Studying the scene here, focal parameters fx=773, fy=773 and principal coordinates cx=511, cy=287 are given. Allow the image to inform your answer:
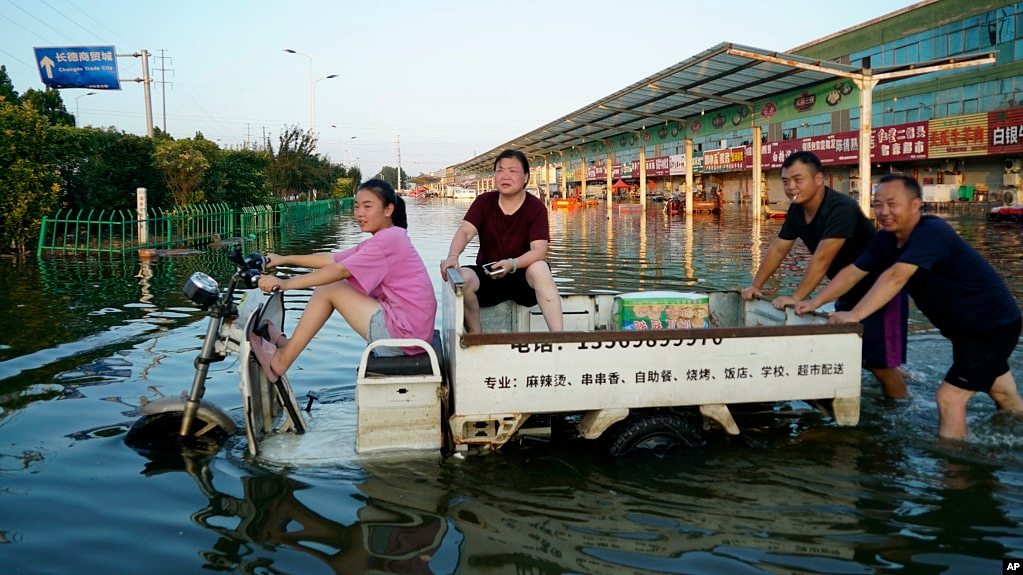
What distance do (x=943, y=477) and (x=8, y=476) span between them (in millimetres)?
5108

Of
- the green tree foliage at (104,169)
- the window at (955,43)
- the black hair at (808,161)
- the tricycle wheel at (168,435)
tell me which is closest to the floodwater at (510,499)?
the tricycle wheel at (168,435)

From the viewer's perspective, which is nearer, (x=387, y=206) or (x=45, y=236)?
(x=387, y=206)

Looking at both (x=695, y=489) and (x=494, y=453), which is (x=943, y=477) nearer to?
(x=695, y=489)

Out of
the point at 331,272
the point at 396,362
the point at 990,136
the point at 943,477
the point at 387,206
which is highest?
the point at 990,136

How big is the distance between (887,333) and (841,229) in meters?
0.78

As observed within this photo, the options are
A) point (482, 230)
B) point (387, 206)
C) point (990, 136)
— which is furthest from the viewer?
point (990, 136)

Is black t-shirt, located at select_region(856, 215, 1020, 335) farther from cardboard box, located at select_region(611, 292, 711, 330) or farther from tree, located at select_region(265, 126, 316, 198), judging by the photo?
tree, located at select_region(265, 126, 316, 198)

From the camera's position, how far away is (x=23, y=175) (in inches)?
647

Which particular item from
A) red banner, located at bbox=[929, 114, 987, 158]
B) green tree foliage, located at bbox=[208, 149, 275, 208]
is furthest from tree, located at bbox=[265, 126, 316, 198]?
red banner, located at bbox=[929, 114, 987, 158]

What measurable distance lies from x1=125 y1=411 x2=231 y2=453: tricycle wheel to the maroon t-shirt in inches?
81.1

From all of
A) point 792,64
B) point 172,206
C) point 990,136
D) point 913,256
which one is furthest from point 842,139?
point 913,256

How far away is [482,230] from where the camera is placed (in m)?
5.28

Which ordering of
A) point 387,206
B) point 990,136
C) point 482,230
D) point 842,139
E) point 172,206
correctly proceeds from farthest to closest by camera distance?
point 842,139
point 990,136
point 172,206
point 482,230
point 387,206

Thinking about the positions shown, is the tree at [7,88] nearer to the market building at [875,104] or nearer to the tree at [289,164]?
the tree at [289,164]
